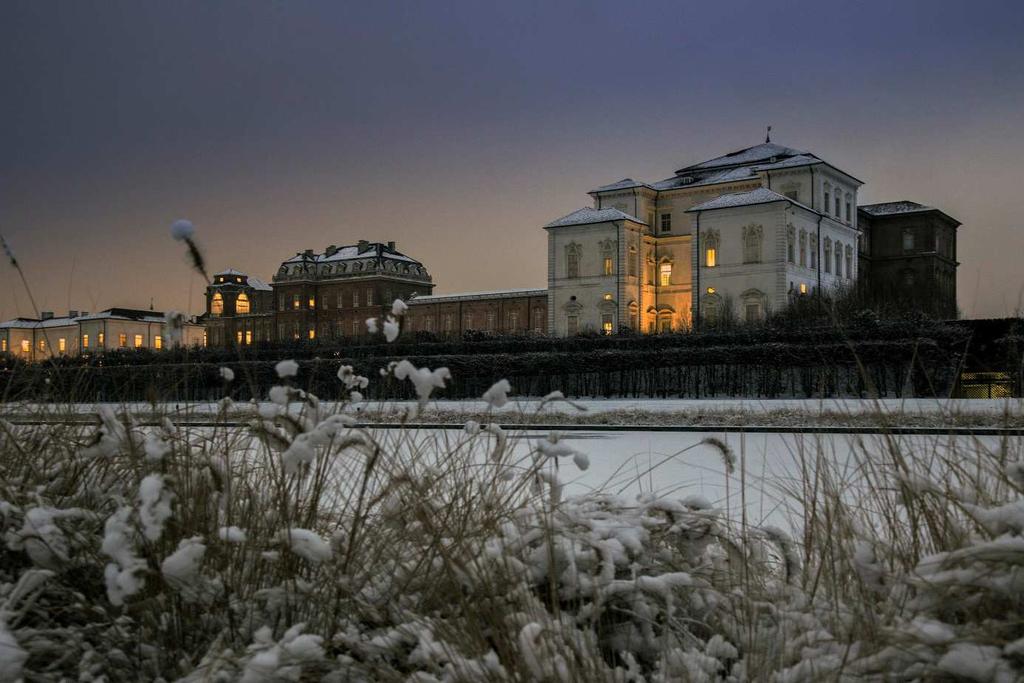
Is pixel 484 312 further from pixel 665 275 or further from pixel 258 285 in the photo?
pixel 258 285

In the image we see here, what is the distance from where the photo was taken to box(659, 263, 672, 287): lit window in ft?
179

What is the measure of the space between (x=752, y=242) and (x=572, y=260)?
1114 centimetres

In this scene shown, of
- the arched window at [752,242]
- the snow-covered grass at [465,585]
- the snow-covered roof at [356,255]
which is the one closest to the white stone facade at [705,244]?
the arched window at [752,242]

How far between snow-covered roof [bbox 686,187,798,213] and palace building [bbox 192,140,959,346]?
75 millimetres

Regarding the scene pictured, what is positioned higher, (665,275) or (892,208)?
(892,208)

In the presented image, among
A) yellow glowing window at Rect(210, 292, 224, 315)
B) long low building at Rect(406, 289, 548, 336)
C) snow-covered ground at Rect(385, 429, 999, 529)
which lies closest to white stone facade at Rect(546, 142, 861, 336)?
long low building at Rect(406, 289, 548, 336)

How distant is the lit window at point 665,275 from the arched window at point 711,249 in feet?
15.5

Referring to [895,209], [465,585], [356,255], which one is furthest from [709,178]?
[465,585]

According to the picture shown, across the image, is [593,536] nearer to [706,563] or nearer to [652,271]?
[706,563]

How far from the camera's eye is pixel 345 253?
78.9 m

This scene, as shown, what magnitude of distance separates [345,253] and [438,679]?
3098 inches

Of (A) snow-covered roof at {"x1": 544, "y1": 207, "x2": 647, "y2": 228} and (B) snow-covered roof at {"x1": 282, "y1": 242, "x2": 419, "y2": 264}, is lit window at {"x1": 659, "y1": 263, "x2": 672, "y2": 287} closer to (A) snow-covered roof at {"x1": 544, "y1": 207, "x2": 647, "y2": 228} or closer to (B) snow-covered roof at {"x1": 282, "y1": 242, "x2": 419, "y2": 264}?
(A) snow-covered roof at {"x1": 544, "y1": 207, "x2": 647, "y2": 228}

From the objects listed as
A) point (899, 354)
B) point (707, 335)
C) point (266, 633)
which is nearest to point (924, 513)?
point (266, 633)

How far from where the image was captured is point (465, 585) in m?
2.50
